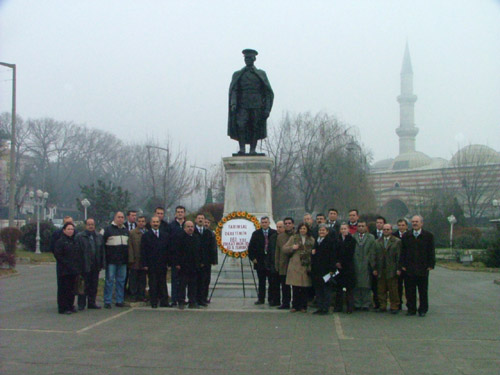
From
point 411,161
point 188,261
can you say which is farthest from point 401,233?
point 411,161

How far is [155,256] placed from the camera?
11438 mm

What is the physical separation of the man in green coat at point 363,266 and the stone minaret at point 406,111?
150m

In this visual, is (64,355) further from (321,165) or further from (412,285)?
(321,165)

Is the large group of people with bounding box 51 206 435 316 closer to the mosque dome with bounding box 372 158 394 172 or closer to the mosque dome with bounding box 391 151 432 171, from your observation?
the mosque dome with bounding box 391 151 432 171

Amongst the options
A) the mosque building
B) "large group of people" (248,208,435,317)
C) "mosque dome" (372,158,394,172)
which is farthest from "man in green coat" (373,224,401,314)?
"mosque dome" (372,158,394,172)

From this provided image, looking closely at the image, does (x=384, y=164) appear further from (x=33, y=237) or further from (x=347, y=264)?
(x=347, y=264)

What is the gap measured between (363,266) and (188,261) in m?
3.40

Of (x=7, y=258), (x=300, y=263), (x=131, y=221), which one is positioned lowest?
(x=7, y=258)

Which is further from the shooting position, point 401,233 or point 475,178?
point 475,178

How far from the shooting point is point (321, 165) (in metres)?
40.1

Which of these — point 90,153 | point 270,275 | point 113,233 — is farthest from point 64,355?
point 90,153

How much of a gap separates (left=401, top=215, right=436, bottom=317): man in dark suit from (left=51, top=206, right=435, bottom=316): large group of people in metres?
0.02

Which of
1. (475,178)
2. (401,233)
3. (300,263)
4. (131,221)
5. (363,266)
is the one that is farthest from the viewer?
(475,178)

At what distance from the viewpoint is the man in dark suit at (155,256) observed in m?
11.4
